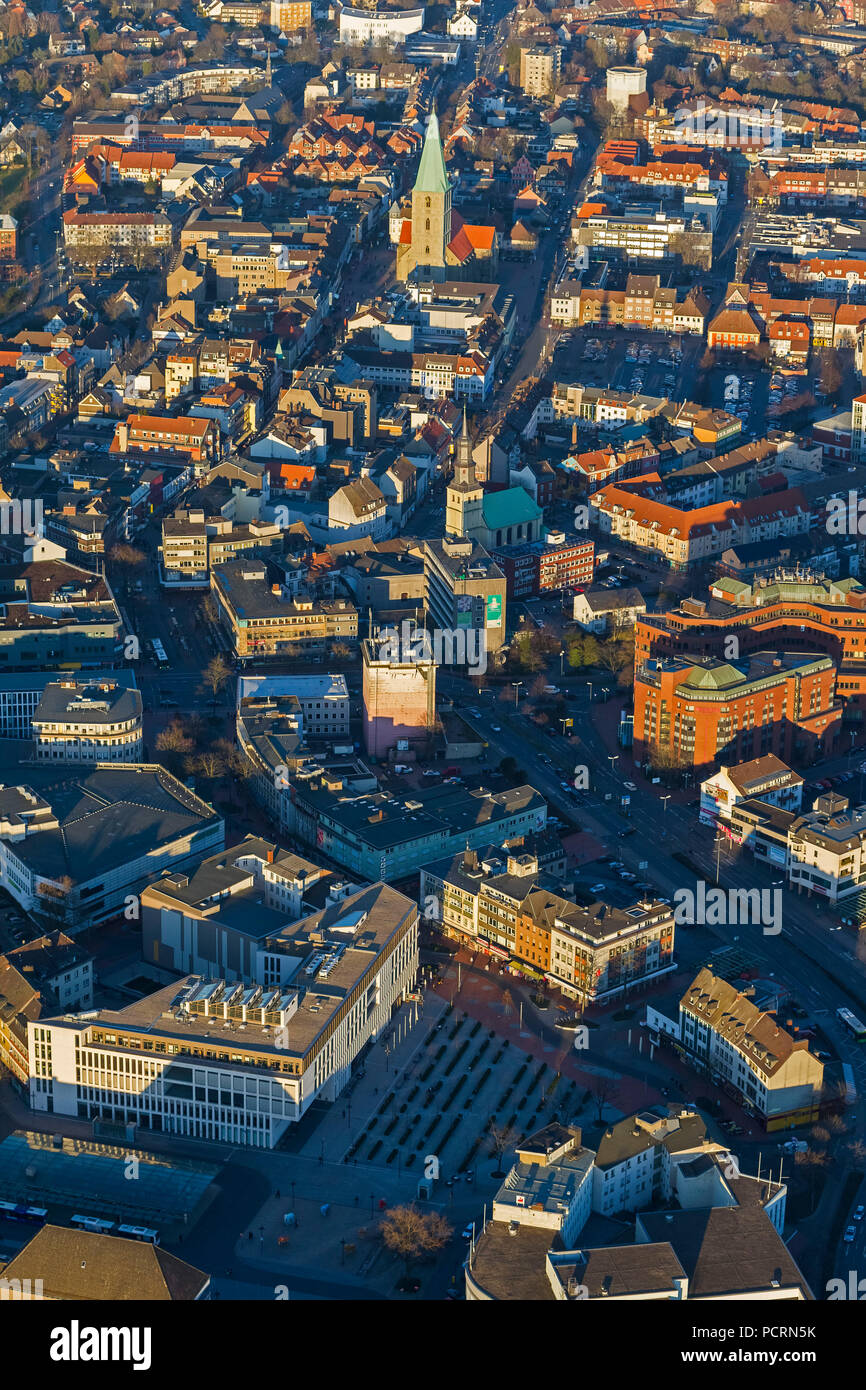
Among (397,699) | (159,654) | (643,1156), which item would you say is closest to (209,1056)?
(643,1156)

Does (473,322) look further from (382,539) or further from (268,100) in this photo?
(268,100)

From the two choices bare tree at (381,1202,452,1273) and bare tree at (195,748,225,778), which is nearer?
bare tree at (381,1202,452,1273)

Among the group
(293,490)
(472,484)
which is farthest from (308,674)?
(293,490)

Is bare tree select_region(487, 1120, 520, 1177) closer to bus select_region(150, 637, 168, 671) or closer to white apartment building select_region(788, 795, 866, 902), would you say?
white apartment building select_region(788, 795, 866, 902)

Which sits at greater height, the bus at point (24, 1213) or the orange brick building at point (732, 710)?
the orange brick building at point (732, 710)

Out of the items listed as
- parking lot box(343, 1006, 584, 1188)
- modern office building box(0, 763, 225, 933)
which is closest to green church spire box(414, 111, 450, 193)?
modern office building box(0, 763, 225, 933)

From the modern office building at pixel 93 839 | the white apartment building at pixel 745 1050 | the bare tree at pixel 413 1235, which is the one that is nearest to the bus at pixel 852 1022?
the white apartment building at pixel 745 1050

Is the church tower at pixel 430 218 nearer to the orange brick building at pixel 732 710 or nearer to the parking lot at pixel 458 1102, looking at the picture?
the orange brick building at pixel 732 710
